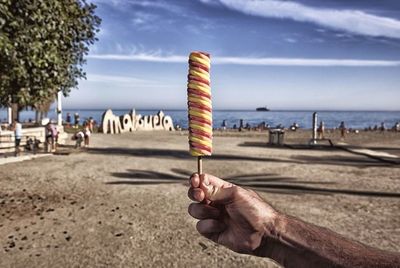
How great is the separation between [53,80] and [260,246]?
387 inches

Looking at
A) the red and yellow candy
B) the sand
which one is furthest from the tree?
the red and yellow candy

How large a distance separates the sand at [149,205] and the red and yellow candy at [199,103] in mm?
4574

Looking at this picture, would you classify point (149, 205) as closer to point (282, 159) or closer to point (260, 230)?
point (260, 230)

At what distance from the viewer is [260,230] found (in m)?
2.58

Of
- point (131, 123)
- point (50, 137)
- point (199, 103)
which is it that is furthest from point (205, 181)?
point (131, 123)

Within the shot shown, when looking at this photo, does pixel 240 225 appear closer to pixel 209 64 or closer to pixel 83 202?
pixel 209 64

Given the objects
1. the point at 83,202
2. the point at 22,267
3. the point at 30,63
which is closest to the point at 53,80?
the point at 30,63

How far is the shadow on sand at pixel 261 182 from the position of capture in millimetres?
12094

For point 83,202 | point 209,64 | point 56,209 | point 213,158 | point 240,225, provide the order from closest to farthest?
point 209,64
point 240,225
point 56,209
point 83,202
point 213,158

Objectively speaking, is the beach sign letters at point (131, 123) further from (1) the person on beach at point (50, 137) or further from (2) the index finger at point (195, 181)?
(2) the index finger at point (195, 181)

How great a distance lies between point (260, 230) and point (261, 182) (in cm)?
1140

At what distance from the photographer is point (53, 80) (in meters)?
10.7

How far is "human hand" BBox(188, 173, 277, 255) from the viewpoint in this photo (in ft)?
8.39

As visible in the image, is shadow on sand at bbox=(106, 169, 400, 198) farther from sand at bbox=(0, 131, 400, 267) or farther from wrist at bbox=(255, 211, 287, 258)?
wrist at bbox=(255, 211, 287, 258)
